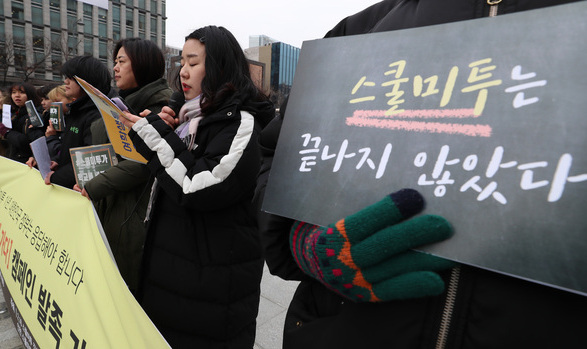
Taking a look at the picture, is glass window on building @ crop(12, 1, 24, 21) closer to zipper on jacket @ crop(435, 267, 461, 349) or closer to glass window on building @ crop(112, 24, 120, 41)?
glass window on building @ crop(112, 24, 120, 41)

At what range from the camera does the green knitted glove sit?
0.55m

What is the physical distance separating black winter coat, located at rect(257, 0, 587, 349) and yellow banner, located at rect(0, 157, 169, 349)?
662mm

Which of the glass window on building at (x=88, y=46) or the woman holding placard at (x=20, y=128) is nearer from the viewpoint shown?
the woman holding placard at (x=20, y=128)

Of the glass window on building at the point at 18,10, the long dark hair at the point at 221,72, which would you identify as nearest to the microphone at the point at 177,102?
the long dark hair at the point at 221,72

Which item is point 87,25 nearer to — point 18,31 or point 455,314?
point 18,31

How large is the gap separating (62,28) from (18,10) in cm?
416

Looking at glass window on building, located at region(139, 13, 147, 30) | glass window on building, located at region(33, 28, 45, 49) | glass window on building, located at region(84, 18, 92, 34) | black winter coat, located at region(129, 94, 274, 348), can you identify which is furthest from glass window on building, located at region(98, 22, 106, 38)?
black winter coat, located at region(129, 94, 274, 348)

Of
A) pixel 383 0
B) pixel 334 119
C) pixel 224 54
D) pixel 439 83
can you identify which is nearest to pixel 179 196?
pixel 224 54

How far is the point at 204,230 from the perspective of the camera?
1.61 meters

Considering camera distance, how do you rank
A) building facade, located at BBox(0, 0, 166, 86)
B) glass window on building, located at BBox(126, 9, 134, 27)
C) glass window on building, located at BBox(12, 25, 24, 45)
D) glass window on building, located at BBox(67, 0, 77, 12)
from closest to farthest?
building facade, located at BBox(0, 0, 166, 86) → glass window on building, located at BBox(12, 25, 24, 45) → glass window on building, located at BBox(67, 0, 77, 12) → glass window on building, located at BBox(126, 9, 134, 27)

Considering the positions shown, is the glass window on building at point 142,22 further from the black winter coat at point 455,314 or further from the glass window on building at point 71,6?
the black winter coat at point 455,314

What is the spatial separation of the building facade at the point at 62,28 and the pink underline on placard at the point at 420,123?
114 ft

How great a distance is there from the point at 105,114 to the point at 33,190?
3.45 ft

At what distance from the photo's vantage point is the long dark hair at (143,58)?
232cm
